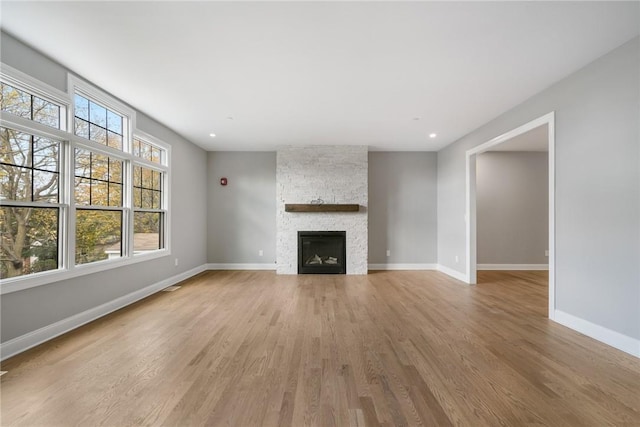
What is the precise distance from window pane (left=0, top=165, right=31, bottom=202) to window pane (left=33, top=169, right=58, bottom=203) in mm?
55

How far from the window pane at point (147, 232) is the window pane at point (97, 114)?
4.16 ft

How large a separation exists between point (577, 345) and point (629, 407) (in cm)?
92

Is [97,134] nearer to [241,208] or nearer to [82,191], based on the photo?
[82,191]

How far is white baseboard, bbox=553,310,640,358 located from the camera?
7.50 ft

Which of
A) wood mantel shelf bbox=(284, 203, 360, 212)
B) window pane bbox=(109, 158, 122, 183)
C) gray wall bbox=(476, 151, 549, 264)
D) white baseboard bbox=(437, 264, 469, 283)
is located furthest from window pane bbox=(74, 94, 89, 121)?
gray wall bbox=(476, 151, 549, 264)

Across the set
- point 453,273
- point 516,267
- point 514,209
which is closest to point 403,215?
point 453,273

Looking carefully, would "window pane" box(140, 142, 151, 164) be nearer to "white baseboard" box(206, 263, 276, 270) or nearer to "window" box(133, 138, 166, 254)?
"window" box(133, 138, 166, 254)

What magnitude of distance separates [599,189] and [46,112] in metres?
5.33

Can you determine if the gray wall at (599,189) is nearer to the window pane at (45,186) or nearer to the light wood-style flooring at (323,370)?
the light wood-style flooring at (323,370)

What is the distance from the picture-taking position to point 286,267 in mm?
5758

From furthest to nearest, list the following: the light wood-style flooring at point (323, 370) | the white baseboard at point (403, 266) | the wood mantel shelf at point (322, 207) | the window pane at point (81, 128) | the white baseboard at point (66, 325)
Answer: the white baseboard at point (403, 266) → the wood mantel shelf at point (322, 207) → the window pane at point (81, 128) → the white baseboard at point (66, 325) → the light wood-style flooring at point (323, 370)

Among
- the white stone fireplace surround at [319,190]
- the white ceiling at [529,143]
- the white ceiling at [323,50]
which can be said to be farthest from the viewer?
the white stone fireplace surround at [319,190]

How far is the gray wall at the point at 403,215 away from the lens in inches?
243

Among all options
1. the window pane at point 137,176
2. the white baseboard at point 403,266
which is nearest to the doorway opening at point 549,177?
the white baseboard at point 403,266
